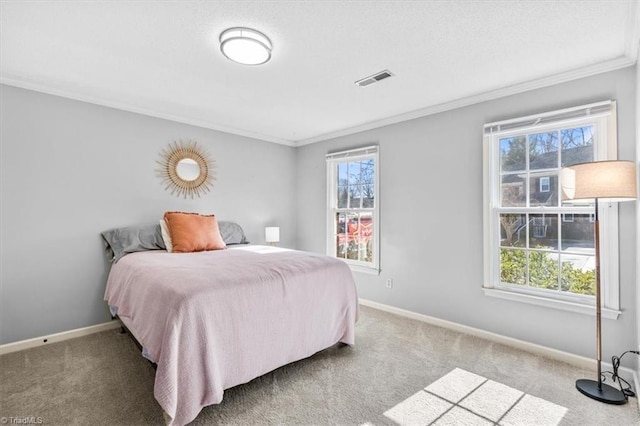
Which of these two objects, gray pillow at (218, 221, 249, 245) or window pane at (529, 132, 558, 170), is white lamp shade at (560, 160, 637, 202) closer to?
window pane at (529, 132, 558, 170)

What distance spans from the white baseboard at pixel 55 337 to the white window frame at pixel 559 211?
3.78m

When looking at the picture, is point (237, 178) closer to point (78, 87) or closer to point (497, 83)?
point (78, 87)

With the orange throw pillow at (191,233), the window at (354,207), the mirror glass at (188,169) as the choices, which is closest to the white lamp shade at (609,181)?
the window at (354,207)

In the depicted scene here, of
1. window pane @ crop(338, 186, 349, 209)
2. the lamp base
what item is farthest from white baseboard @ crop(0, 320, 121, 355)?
the lamp base

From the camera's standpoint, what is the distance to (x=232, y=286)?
1.93 meters

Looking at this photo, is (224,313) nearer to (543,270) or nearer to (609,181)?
(609,181)

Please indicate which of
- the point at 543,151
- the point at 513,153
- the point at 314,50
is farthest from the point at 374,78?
the point at 543,151

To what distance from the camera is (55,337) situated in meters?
2.85

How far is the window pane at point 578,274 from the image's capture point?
8.05ft

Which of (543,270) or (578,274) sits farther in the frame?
(543,270)

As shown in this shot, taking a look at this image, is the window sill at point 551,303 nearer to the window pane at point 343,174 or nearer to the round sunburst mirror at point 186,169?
the window pane at point 343,174

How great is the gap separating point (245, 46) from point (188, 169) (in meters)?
2.12

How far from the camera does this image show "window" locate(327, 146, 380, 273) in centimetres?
396

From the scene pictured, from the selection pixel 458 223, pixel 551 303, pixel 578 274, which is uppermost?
pixel 458 223
